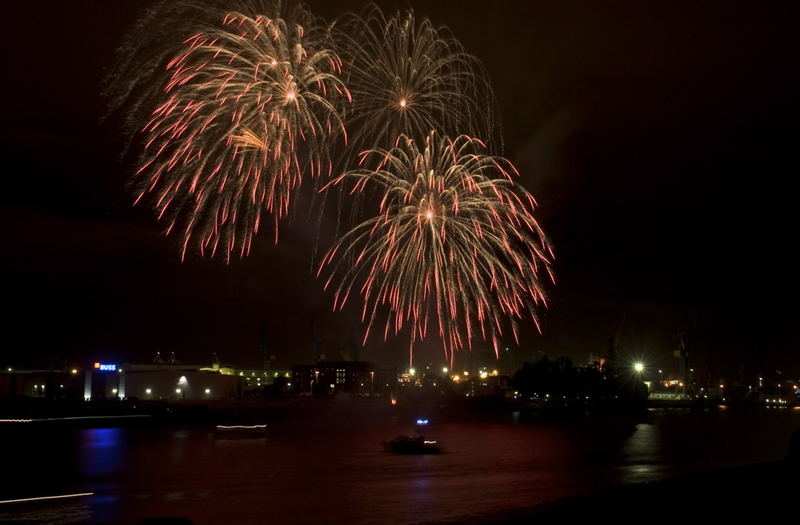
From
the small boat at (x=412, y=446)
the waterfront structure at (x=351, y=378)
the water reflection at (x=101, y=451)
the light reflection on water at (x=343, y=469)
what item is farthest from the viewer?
the waterfront structure at (x=351, y=378)

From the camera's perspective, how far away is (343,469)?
3691 cm

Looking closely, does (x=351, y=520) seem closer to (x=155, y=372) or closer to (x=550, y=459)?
(x=550, y=459)

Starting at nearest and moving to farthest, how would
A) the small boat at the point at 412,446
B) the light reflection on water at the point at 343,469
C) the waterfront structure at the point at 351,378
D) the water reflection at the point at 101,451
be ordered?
the light reflection on water at the point at 343,469, the water reflection at the point at 101,451, the small boat at the point at 412,446, the waterfront structure at the point at 351,378

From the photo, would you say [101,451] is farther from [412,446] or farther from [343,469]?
[412,446]

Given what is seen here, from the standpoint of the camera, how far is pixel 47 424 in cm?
5934

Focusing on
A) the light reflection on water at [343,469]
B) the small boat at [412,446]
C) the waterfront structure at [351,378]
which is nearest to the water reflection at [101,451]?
the light reflection on water at [343,469]

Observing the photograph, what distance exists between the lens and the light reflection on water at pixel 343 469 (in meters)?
25.5

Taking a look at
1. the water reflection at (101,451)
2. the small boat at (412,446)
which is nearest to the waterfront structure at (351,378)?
the water reflection at (101,451)

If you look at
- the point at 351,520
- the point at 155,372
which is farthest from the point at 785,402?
the point at 351,520

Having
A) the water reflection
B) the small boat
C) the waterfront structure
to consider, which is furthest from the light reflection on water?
the waterfront structure

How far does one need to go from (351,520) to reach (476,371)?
157522 millimetres

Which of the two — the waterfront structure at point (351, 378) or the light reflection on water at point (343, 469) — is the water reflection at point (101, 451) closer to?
the light reflection on water at point (343, 469)

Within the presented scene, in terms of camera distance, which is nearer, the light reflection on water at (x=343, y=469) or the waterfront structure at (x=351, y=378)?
the light reflection on water at (x=343, y=469)

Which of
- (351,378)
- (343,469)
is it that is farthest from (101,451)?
(351,378)
